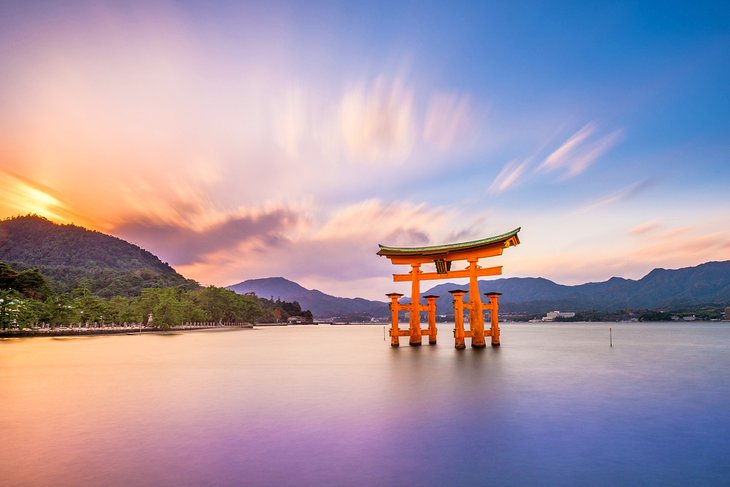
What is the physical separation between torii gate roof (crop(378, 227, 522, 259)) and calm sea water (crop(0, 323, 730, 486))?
9.15 meters

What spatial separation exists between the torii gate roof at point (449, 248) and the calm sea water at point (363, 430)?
9.15 m

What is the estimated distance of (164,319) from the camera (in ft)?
250

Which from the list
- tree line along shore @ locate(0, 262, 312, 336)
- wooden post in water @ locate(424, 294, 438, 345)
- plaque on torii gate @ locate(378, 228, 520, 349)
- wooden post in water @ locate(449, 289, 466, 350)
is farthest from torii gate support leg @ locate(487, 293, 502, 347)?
tree line along shore @ locate(0, 262, 312, 336)

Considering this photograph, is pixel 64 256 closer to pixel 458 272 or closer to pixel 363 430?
pixel 458 272

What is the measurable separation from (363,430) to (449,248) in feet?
65.0

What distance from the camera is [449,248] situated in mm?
27734

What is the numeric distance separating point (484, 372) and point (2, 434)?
1664 cm

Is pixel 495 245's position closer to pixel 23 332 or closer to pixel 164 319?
pixel 23 332

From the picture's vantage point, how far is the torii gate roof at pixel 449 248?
2506 cm

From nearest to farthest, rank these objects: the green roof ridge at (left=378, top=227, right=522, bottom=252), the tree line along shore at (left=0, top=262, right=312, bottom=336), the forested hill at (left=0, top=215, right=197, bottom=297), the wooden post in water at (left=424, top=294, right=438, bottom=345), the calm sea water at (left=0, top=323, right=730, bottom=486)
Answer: the calm sea water at (left=0, top=323, right=730, bottom=486), the green roof ridge at (left=378, top=227, right=522, bottom=252), the wooden post in water at (left=424, top=294, right=438, bottom=345), the tree line along shore at (left=0, top=262, right=312, bottom=336), the forested hill at (left=0, top=215, right=197, bottom=297)

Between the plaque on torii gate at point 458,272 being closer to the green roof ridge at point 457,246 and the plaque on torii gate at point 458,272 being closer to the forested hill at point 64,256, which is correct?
the green roof ridge at point 457,246

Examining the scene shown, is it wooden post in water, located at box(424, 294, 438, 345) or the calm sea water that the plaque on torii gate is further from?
the calm sea water

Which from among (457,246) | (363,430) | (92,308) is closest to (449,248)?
(457,246)

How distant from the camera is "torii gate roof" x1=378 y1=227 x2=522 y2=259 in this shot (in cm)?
2506
